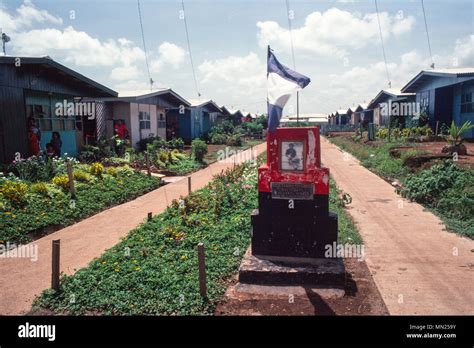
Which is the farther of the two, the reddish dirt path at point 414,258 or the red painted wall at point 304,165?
the red painted wall at point 304,165

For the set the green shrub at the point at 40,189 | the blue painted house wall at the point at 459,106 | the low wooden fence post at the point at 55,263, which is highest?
the blue painted house wall at the point at 459,106

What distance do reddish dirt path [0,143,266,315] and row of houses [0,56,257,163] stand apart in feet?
19.2

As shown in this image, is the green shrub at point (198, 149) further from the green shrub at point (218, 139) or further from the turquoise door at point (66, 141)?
the green shrub at point (218, 139)

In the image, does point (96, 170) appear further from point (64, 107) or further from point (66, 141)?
point (64, 107)

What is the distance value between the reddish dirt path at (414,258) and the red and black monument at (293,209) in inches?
39.5

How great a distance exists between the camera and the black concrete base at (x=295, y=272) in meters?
5.36

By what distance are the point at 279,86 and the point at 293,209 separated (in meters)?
1.96

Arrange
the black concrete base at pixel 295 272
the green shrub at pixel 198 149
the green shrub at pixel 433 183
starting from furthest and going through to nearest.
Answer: the green shrub at pixel 198 149 → the green shrub at pixel 433 183 → the black concrete base at pixel 295 272

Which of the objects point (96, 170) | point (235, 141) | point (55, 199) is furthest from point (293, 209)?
point (235, 141)

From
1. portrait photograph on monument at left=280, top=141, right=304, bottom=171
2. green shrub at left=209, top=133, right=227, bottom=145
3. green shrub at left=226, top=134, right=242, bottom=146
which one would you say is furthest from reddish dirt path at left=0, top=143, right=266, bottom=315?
green shrub at left=209, top=133, right=227, bottom=145

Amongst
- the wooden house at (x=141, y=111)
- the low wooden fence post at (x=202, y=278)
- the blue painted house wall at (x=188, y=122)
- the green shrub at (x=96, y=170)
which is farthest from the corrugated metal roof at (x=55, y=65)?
the blue painted house wall at (x=188, y=122)

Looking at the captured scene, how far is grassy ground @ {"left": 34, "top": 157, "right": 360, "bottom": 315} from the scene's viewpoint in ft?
15.9
